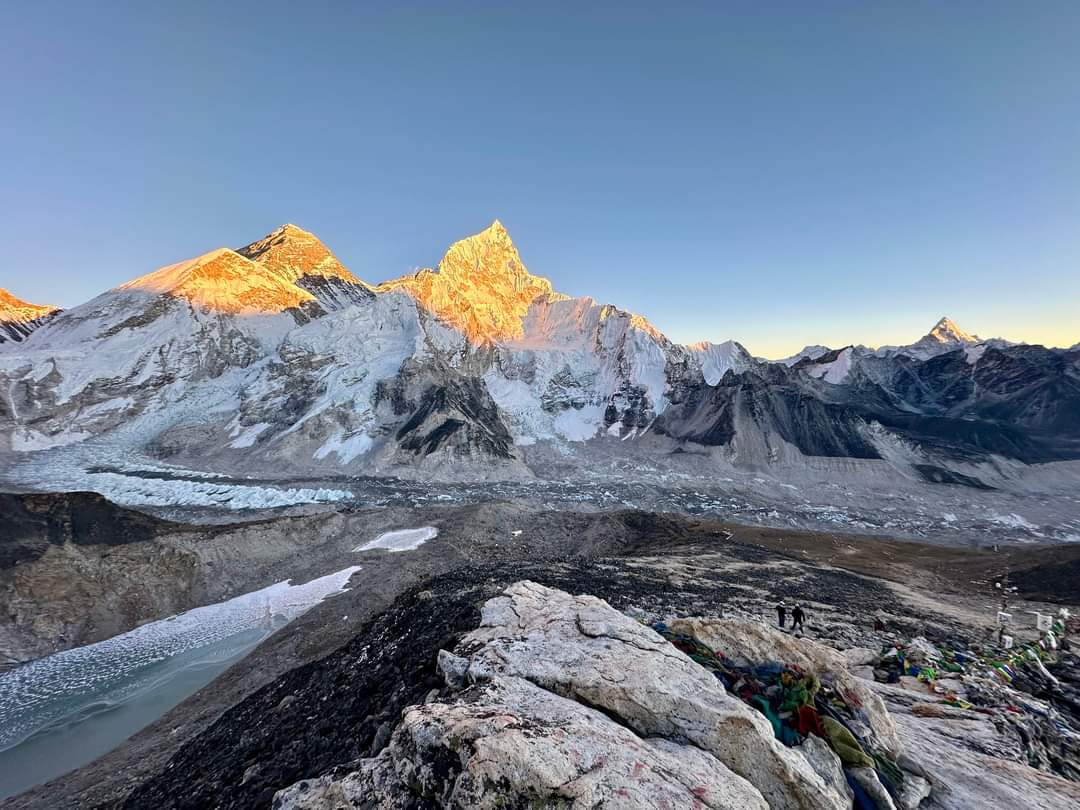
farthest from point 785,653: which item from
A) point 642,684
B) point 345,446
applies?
point 345,446

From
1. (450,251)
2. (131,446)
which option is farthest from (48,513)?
(450,251)

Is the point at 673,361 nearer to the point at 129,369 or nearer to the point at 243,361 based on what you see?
the point at 243,361

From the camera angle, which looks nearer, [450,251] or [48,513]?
[48,513]

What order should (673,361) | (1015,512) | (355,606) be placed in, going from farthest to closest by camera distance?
(673,361) < (1015,512) < (355,606)

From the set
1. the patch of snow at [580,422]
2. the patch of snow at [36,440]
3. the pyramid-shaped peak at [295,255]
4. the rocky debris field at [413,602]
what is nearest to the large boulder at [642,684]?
the rocky debris field at [413,602]

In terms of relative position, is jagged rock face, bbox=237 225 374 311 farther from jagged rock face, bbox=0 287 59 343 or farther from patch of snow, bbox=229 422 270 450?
patch of snow, bbox=229 422 270 450

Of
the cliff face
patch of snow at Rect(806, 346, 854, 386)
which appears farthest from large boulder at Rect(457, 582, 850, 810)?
patch of snow at Rect(806, 346, 854, 386)
